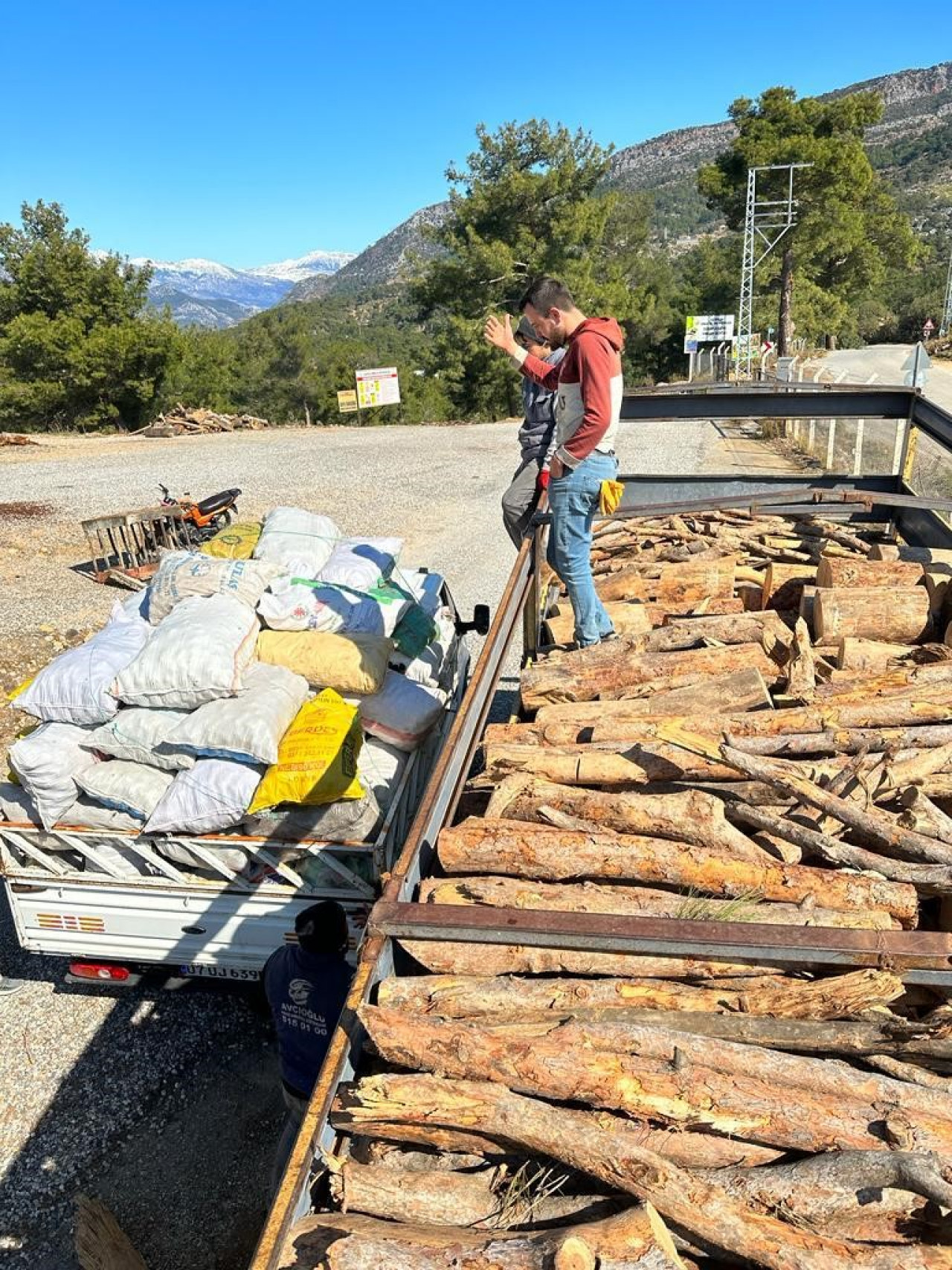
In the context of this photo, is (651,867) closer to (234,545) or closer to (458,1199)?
(458,1199)

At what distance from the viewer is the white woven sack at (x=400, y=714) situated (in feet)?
14.3

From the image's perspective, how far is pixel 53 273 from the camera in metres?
29.7

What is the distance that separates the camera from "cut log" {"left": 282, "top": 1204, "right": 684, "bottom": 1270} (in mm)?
1535

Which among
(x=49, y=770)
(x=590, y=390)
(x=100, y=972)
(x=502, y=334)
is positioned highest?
(x=502, y=334)

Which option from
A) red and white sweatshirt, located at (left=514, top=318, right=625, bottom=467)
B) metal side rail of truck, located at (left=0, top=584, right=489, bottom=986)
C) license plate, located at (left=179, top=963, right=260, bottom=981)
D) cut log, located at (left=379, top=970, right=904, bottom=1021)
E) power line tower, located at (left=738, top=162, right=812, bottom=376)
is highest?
power line tower, located at (left=738, top=162, right=812, bottom=376)

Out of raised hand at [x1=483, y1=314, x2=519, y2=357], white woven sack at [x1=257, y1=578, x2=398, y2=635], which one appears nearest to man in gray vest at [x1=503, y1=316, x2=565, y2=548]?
raised hand at [x1=483, y1=314, x2=519, y2=357]

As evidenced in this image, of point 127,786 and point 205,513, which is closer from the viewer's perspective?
point 127,786

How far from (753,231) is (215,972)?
36.6 metres

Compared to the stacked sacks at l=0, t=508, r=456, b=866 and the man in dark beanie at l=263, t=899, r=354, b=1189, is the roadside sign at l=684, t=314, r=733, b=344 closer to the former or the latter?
the stacked sacks at l=0, t=508, r=456, b=866

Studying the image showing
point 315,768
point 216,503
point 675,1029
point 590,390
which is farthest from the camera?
point 216,503

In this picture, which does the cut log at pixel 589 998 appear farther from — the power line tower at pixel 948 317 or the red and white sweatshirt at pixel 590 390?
the power line tower at pixel 948 317

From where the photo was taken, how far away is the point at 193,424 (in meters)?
30.7

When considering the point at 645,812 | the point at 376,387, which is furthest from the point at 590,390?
the point at 376,387

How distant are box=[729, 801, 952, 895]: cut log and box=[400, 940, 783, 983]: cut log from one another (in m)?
0.51
